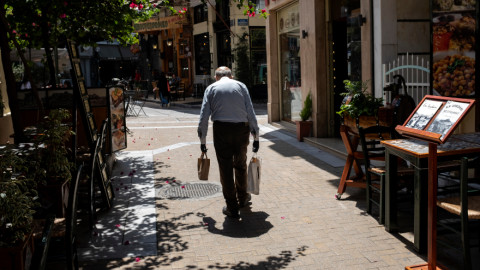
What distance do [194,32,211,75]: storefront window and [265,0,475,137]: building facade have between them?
14.5m

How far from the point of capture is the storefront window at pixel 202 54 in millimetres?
30266

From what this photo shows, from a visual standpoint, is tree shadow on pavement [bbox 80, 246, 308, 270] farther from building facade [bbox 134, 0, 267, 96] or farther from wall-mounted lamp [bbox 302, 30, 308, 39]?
building facade [bbox 134, 0, 267, 96]

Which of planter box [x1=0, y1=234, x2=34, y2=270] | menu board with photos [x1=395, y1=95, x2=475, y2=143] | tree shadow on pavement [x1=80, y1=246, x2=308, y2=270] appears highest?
menu board with photos [x1=395, y1=95, x2=475, y2=143]

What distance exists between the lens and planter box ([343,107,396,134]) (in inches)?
273

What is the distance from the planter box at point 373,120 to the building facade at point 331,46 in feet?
3.99

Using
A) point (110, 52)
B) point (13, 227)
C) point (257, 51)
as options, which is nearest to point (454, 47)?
point (13, 227)

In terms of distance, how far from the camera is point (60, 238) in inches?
169

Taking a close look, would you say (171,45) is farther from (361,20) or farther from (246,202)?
(246,202)

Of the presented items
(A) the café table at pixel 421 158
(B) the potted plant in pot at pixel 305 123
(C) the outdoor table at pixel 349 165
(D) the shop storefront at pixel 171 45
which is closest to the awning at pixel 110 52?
(D) the shop storefront at pixel 171 45

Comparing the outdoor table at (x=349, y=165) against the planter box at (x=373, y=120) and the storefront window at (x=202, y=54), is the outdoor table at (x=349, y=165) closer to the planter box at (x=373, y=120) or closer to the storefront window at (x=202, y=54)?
the planter box at (x=373, y=120)

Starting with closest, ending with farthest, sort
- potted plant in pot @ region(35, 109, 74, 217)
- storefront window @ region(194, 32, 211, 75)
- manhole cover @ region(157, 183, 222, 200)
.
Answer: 1. potted plant in pot @ region(35, 109, 74, 217)
2. manhole cover @ region(157, 183, 222, 200)
3. storefront window @ region(194, 32, 211, 75)

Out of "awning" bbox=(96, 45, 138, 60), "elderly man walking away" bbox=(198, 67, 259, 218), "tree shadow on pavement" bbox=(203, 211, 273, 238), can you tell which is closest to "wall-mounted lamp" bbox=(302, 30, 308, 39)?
"elderly man walking away" bbox=(198, 67, 259, 218)

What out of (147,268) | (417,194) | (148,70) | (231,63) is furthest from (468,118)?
(148,70)

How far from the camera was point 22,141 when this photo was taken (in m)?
6.48
